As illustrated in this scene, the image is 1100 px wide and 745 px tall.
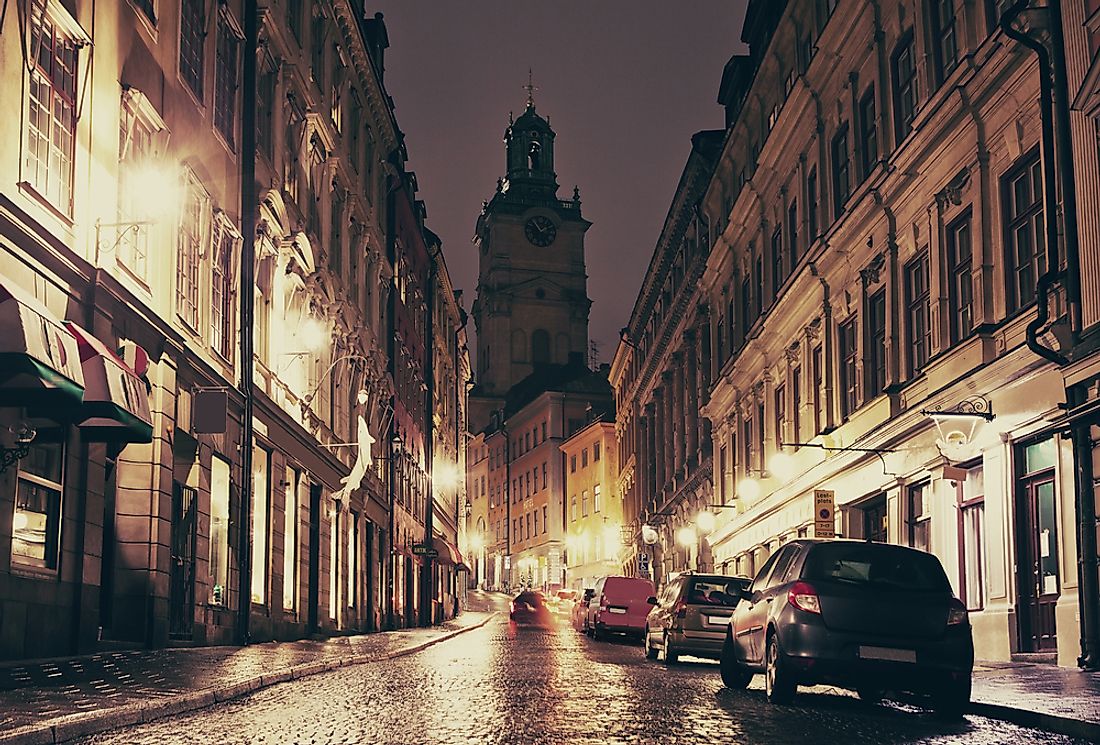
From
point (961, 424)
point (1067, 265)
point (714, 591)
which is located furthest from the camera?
point (714, 591)

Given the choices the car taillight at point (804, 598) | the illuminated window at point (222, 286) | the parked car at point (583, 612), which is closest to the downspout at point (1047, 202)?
the car taillight at point (804, 598)

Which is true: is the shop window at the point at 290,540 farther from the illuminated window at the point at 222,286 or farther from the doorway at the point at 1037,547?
the doorway at the point at 1037,547

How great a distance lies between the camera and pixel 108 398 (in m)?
16.5

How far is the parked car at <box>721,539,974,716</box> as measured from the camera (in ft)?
44.5

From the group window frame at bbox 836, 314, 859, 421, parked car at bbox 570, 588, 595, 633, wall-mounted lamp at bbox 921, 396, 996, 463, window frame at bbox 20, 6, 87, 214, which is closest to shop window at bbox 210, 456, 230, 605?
window frame at bbox 20, 6, 87, 214

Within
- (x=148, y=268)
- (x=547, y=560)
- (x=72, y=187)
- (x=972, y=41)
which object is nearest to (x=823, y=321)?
(x=972, y=41)

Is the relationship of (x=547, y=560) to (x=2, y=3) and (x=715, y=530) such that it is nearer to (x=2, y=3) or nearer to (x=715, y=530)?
(x=715, y=530)

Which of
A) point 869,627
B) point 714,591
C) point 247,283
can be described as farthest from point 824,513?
point 869,627

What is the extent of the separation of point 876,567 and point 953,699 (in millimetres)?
1517

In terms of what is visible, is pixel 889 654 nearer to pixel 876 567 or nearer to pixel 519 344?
pixel 876 567

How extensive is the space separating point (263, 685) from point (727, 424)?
31.0 meters

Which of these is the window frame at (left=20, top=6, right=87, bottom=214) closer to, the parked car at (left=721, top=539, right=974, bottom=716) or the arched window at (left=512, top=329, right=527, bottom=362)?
the parked car at (left=721, top=539, right=974, bottom=716)

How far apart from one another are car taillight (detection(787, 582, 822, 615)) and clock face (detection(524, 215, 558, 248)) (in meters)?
105

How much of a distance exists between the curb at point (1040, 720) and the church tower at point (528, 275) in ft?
344
